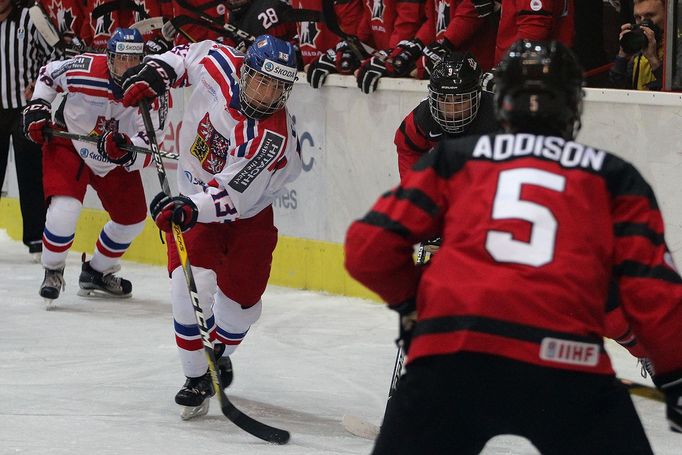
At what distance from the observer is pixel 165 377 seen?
429cm

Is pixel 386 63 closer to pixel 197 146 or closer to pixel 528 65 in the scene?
pixel 197 146

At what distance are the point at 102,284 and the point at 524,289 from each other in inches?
162

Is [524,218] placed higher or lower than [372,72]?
higher

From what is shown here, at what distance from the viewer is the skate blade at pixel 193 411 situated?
3748mm

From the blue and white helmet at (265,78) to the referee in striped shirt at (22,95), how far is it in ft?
9.79

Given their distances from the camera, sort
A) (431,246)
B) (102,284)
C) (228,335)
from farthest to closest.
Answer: (102,284) → (228,335) → (431,246)

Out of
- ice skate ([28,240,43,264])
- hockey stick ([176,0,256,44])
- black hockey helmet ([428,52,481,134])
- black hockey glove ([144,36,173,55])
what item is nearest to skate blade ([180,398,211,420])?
black hockey helmet ([428,52,481,134])

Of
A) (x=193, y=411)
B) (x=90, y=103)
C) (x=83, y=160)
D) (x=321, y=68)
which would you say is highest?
(x=321, y=68)

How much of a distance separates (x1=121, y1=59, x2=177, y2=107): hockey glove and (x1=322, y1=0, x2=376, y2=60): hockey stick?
1.73m

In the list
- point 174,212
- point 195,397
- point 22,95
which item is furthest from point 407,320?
point 22,95

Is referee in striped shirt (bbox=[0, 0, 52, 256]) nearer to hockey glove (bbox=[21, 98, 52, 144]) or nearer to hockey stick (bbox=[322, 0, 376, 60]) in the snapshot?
hockey glove (bbox=[21, 98, 52, 144])

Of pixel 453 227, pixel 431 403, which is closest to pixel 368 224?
pixel 453 227

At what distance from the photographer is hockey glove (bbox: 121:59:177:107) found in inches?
154

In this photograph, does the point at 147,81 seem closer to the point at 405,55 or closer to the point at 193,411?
the point at 193,411
